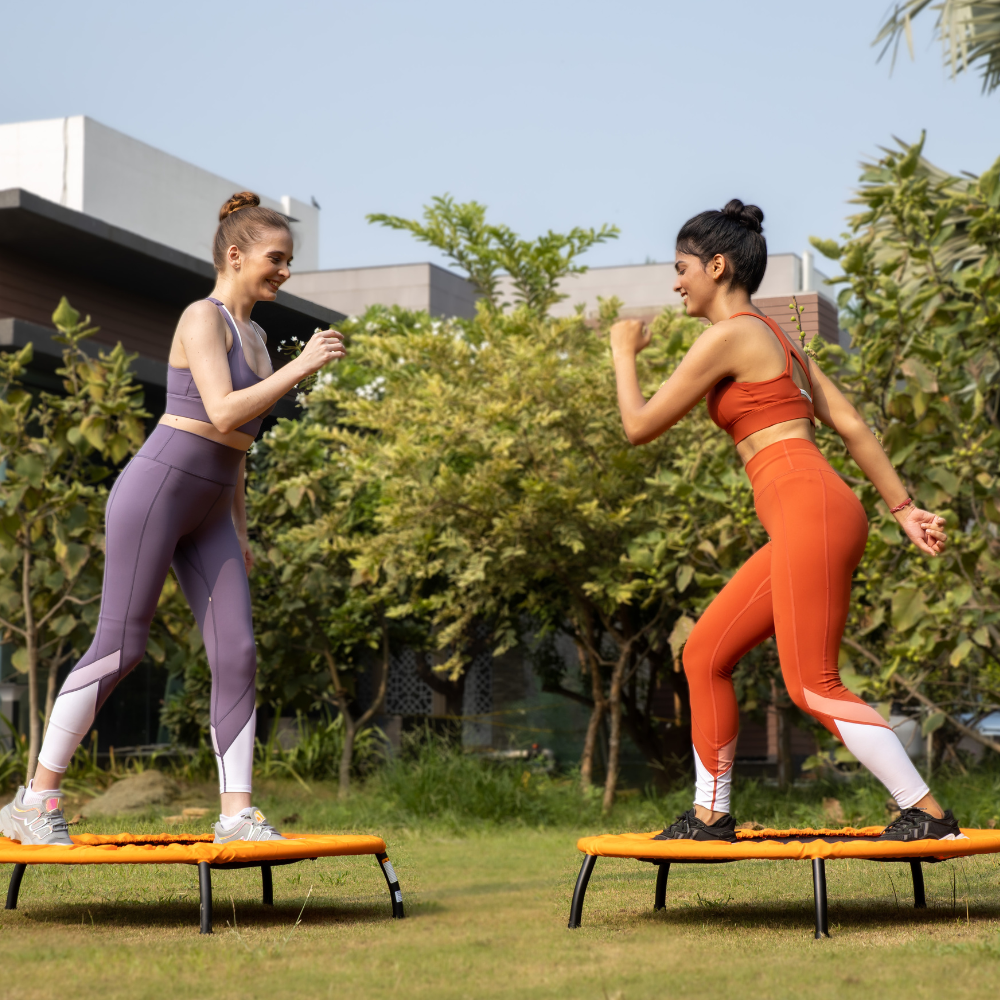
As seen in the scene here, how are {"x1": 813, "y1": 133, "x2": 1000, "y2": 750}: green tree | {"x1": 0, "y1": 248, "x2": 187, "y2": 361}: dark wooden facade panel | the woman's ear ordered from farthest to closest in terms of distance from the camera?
{"x1": 0, "y1": 248, "x2": 187, "y2": 361}: dark wooden facade panel, {"x1": 813, "y1": 133, "x2": 1000, "y2": 750}: green tree, the woman's ear

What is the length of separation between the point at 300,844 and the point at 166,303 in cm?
937

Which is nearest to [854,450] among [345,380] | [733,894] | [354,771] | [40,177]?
[733,894]

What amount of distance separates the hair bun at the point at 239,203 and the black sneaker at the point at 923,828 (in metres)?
2.48

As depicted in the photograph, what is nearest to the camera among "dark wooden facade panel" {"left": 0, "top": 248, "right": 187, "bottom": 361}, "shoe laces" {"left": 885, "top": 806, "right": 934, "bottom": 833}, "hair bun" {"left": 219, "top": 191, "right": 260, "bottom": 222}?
"shoe laces" {"left": 885, "top": 806, "right": 934, "bottom": 833}

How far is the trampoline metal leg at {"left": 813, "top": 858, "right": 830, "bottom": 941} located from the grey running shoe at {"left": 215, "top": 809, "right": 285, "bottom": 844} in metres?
1.33

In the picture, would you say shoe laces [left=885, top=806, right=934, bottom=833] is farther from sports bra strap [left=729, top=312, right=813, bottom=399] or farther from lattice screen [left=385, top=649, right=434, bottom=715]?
lattice screen [left=385, top=649, right=434, bottom=715]

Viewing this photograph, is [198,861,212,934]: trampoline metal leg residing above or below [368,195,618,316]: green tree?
below

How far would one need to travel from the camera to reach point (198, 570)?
3408 mm

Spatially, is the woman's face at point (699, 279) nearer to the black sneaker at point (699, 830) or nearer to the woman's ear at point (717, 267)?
the woman's ear at point (717, 267)

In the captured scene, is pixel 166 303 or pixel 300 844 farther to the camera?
pixel 166 303

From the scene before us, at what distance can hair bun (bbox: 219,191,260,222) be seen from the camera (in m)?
3.59

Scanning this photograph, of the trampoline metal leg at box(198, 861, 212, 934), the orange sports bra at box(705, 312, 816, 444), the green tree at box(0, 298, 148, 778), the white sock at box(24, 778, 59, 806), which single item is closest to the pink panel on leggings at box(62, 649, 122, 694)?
the white sock at box(24, 778, 59, 806)

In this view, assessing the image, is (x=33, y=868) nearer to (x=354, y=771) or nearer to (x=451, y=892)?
(x=451, y=892)

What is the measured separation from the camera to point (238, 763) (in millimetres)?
3299
